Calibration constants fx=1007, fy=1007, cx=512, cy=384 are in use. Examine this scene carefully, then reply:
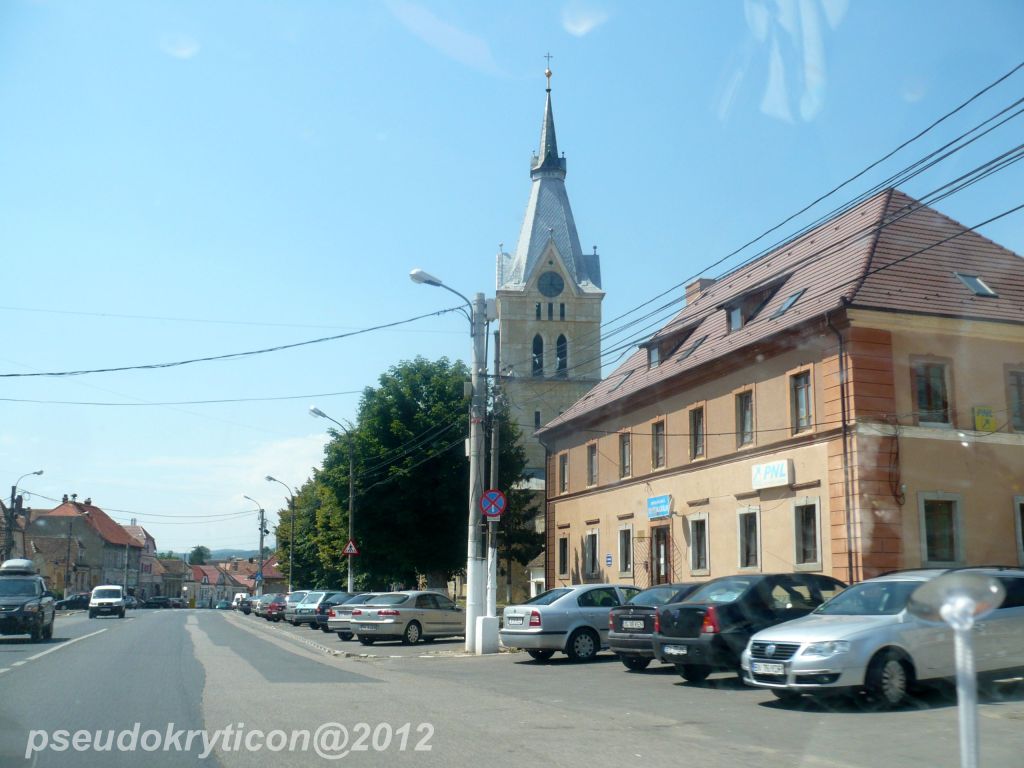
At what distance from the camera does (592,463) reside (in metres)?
36.7

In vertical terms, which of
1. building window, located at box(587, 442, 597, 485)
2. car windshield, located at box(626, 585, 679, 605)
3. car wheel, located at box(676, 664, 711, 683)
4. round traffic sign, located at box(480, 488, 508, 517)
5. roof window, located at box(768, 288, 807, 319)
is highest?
roof window, located at box(768, 288, 807, 319)

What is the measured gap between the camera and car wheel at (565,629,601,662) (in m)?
20.0

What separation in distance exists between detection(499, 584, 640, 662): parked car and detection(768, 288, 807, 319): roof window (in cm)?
881

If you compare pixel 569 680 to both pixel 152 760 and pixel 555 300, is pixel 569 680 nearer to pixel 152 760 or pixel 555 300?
pixel 152 760

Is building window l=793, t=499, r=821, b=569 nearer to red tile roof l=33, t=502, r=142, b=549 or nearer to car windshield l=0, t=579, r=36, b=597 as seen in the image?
car windshield l=0, t=579, r=36, b=597

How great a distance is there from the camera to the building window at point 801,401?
2336 centimetres

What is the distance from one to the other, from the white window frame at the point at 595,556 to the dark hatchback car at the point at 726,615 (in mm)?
19905

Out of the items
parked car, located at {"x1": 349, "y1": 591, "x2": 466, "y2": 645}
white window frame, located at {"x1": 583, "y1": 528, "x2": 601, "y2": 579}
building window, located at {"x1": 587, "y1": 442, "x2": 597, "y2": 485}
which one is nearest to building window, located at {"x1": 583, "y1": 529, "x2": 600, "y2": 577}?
white window frame, located at {"x1": 583, "y1": 528, "x2": 601, "y2": 579}

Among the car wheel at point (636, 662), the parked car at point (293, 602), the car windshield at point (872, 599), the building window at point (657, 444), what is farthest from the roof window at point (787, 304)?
the parked car at point (293, 602)

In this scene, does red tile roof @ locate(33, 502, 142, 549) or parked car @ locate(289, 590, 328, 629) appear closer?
parked car @ locate(289, 590, 328, 629)

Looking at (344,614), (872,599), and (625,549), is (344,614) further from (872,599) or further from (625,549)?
(872,599)

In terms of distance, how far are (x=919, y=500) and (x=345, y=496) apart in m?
29.2

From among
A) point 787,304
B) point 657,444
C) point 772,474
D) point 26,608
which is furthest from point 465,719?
point 657,444

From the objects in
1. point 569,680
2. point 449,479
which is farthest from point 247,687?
point 449,479
